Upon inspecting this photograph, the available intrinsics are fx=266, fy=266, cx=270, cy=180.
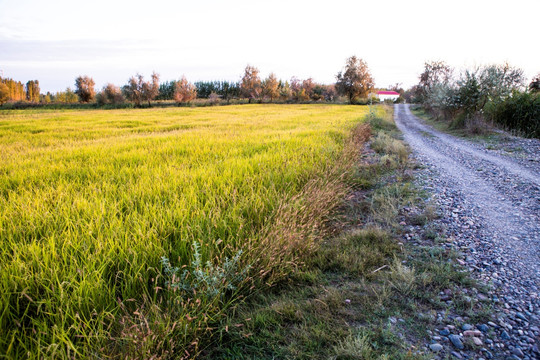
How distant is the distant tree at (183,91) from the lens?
6988cm

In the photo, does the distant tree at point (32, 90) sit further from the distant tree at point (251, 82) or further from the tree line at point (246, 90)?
the distant tree at point (251, 82)

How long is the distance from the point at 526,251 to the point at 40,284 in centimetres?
551

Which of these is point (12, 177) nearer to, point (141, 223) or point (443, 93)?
point (141, 223)

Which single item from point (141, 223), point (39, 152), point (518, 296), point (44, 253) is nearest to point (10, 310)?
point (44, 253)

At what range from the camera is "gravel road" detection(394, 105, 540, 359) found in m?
→ 2.31

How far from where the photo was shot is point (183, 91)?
233 ft

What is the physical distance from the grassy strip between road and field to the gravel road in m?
0.22

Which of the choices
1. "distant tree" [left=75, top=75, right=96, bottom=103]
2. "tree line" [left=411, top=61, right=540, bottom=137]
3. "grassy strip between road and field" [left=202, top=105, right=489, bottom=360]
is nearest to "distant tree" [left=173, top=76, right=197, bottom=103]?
"distant tree" [left=75, top=75, right=96, bottom=103]

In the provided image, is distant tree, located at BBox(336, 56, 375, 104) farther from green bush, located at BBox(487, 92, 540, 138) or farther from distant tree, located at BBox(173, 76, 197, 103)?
green bush, located at BBox(487, 92, 540, 138)

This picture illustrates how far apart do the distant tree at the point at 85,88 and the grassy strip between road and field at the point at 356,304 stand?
308 ft

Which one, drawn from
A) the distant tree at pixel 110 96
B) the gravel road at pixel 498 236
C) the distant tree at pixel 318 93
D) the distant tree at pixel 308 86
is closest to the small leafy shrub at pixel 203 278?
the gravel road at pixel 498 236

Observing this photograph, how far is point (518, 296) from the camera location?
281cm

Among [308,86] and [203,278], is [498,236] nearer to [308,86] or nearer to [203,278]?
[203,278]

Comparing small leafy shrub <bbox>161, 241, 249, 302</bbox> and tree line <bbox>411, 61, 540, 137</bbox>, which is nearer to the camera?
small leafy shrub <bbox>161, 241, 249, 302</bbox>
